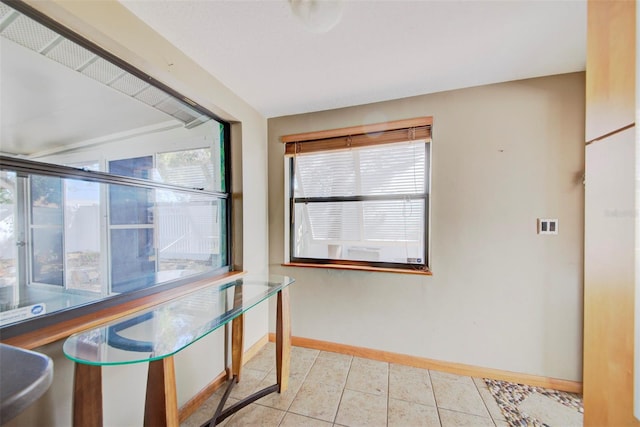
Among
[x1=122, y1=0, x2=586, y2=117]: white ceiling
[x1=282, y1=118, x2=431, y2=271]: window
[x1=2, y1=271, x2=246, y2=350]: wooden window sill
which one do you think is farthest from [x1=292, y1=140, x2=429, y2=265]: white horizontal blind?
[x1=2, y1=271, x2=246, y2=350]: wooden window sill

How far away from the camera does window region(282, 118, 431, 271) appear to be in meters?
2.14

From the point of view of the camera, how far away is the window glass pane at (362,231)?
7.13 feet

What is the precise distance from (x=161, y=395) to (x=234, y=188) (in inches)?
61.5

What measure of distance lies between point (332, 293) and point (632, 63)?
2.21 meters

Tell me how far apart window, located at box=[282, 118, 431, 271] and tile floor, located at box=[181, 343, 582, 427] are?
0.92 m

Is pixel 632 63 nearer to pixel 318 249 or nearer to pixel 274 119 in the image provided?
pixel 318 249

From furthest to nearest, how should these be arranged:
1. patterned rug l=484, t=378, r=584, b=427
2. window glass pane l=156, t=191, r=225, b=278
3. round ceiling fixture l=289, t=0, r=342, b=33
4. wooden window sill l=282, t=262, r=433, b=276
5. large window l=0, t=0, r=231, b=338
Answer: wooden window sill l=282, t=262, r=433, b=276, window glass pane l=156, t=191, r=225, b=278, patterned rug l=484, t=378, r=584, b=427, round ceiling fixture l=289, t=0, r=342, b=33, large window l=0, t=0, r=231, b=338

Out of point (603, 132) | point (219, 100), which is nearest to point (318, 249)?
point (219, 100)

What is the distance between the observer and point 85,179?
118cm

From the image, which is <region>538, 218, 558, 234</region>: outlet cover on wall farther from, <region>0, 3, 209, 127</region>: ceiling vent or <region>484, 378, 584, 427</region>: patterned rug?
<region>0, 3, 209, 127</region>: ceiling vent

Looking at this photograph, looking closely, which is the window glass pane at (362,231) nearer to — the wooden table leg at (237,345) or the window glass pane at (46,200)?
the wooden table leg at (237,345)

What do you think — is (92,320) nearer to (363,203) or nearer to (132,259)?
(132,259)

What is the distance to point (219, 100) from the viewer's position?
72.8 inches

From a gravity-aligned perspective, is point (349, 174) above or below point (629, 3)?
below
